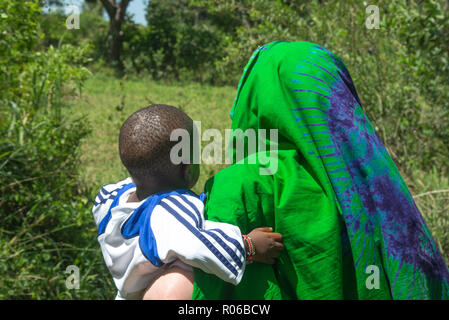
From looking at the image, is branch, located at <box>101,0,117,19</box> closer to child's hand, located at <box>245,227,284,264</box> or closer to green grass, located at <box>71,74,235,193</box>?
green grass, located at <box>71,74,235,193</box>

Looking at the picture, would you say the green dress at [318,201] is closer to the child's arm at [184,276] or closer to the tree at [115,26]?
the child's arm at [184,276]

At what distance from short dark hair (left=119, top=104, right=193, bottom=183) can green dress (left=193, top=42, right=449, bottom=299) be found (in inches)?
A: 5.9

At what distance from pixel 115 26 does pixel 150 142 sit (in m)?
14.2

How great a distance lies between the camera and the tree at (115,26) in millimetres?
14023

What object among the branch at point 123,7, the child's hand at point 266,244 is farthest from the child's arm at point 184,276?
the branch at point 123,7

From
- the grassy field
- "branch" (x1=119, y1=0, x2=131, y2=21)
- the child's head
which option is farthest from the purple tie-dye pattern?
"branch" (x1=119, y1=0, x2=131, y2=21)

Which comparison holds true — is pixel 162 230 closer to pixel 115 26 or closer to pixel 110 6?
pixel 110 6

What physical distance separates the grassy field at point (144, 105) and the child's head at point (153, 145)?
5.71ft

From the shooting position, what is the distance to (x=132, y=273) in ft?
3.83

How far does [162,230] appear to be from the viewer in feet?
3.66

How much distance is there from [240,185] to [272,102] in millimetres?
285

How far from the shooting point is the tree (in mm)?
14023

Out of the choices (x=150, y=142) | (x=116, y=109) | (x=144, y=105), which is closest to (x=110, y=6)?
(x=144, y=105)

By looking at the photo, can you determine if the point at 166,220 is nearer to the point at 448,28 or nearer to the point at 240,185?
the point at 240,185
